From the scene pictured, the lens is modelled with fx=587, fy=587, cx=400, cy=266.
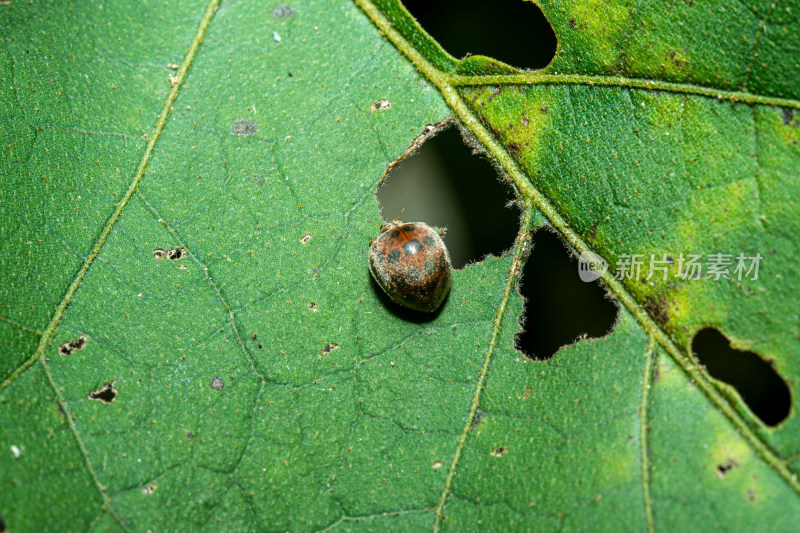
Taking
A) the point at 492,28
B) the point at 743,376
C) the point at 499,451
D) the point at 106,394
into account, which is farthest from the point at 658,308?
A: the point at 106,394

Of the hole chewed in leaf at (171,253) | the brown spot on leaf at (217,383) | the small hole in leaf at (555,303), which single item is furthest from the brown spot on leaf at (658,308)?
the hole chewed in leaf at (171,253)

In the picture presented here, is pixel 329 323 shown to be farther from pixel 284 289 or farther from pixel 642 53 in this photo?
pixel 642 53

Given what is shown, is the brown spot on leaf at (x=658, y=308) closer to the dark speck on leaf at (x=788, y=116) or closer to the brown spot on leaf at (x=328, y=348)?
the dark speck on leaf at (x=788, y=116)

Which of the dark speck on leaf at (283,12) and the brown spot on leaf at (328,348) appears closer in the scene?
the brown spot on leaf at (328,348)

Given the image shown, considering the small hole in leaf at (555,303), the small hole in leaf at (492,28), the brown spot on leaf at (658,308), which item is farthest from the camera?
the small hole in leaf at (492,28)

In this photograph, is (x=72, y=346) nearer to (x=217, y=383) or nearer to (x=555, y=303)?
(x=217, y=383)

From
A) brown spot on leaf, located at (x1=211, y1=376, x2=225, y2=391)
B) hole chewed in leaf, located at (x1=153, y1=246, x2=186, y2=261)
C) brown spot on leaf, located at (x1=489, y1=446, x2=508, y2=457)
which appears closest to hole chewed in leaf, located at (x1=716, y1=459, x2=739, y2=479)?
brown spot on leaf, located at (x1=489, y1=446, x2=508, y2=457)

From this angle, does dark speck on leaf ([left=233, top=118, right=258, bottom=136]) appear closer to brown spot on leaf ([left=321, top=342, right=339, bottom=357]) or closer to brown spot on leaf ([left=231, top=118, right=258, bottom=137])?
brown spot on leaf ([left=231, top=118, right=258, bottom=137])
